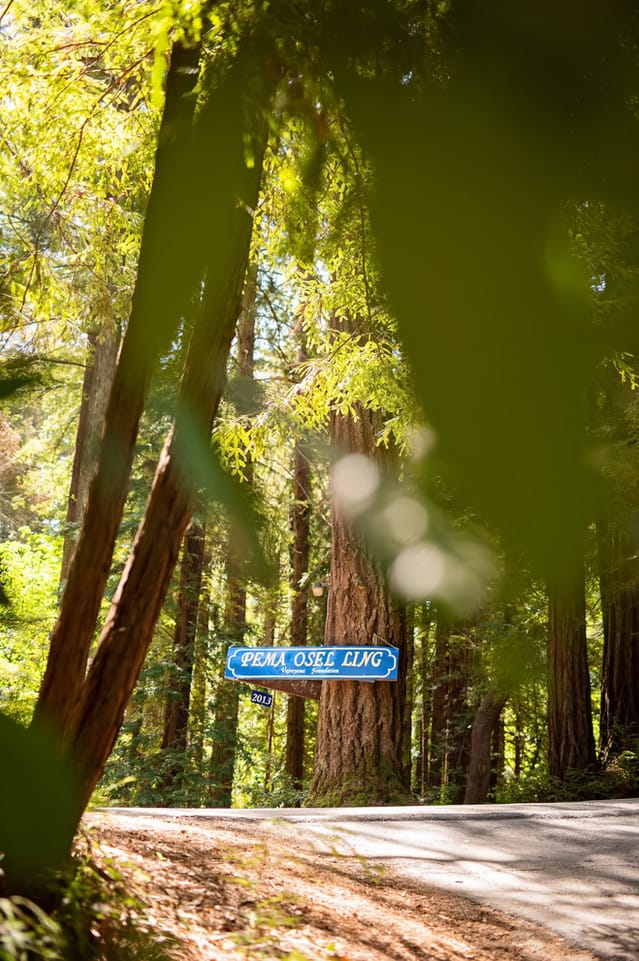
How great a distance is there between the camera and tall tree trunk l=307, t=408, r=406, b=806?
948 cm

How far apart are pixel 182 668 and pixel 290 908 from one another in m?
10.9

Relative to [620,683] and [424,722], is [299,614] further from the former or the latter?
[620,683]

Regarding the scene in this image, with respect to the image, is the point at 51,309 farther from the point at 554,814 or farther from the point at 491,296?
the point at 554,814

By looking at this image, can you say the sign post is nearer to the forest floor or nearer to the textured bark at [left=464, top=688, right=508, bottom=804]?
the forest floor

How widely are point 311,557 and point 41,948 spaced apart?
52.1 feet

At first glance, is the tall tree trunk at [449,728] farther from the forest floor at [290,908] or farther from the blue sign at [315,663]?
the forest floor at [290,908]

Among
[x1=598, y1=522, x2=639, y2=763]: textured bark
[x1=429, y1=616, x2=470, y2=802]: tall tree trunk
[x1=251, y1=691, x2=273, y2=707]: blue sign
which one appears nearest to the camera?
[x1=251, y1=691, x2=273, y2=707]: blue sign

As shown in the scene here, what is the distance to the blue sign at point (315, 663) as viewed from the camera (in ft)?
32.0

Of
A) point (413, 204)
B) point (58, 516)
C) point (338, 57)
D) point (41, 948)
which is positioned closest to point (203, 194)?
point (338, 57)

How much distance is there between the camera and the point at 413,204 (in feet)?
1.93

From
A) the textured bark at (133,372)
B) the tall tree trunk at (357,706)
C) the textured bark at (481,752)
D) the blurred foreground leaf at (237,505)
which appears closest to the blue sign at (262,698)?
the tall tree trunk at (357,706)

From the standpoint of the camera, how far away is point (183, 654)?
1507 cm

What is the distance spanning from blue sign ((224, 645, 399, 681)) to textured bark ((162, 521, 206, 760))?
13.6 feet

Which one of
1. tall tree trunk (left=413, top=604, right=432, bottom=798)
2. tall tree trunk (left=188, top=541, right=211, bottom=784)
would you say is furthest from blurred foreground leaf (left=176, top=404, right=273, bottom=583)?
tall tree trunk (left=413, top=604, right=432, bottom=798)
